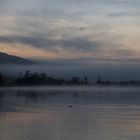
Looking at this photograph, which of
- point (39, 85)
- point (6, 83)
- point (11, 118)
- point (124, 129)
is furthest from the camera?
point (39, 85)

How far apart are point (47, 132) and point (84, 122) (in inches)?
203

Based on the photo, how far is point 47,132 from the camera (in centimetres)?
2284

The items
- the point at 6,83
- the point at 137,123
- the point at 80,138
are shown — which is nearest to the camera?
the point at 80,138

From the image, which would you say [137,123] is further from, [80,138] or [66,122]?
[80,138]

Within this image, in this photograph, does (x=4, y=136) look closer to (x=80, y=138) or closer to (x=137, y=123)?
(x=80, y=138)

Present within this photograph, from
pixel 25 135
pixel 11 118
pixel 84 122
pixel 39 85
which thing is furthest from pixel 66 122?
pixel 39 85

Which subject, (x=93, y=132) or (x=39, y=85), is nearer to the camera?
(x=93, y=132)

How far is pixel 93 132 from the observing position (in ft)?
76.2

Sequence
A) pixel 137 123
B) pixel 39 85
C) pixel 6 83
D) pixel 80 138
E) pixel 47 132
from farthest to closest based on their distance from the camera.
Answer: pixel 39 85 → pixel 6 83 → pixel 137 123 → pixel 47 132 → pixel 80 138

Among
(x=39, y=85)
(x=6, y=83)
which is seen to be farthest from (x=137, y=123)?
(x=39, y=85)

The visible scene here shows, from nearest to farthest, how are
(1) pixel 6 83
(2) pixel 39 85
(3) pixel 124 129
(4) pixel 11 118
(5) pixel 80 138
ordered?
(5) pixel 80 138
(3) pixel 124 129
(4) pixel 11 118
(1) pixel 6 83
(2) pixel 39 85

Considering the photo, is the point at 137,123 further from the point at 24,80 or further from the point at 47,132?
the point at 24,80

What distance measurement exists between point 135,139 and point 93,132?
266cm

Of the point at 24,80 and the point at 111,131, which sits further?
the point at 24,80
